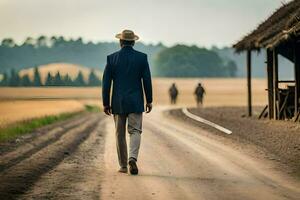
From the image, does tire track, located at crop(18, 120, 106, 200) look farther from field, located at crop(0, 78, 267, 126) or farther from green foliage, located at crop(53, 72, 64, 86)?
field, located at crop(0, 78, 267, 126)

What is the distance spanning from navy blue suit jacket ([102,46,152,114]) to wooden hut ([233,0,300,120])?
36.2ft

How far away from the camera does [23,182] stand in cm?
888

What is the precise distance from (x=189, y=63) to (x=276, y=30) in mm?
148239

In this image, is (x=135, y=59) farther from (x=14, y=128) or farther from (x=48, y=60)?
(x=48, y=60)

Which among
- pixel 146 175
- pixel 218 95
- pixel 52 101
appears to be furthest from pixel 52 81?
pixel 218 95

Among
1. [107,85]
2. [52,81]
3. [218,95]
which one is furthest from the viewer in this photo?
[218,95]

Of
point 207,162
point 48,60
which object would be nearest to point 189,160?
point 207,162

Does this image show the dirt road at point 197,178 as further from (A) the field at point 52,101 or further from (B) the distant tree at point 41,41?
(B) the distant tree at point 41,41

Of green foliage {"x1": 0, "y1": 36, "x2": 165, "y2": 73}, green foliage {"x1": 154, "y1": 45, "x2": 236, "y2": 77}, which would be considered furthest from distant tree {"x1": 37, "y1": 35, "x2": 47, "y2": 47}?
green foliage {"x1": 154, "y1": 45, "x2": 236, "y2": 77}

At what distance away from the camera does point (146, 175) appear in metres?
9.62

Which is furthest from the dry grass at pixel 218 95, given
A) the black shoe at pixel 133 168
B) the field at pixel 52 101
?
the black shoe at pixel 133 168

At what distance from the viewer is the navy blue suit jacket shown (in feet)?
32.5

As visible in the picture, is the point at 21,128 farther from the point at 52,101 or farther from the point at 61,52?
the point at 61,52

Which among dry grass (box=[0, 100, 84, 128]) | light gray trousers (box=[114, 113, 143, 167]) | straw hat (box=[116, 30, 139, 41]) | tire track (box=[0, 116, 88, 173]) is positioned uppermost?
straw hat (box=[116, 30, 139, 41])
